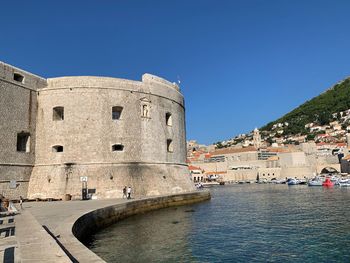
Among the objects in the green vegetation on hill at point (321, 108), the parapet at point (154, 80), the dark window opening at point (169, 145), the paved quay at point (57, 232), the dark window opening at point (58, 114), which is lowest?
the paved quay at point (57, 232)

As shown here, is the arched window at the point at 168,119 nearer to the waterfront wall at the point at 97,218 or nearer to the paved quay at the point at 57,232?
the waterfront wall at the point at 97,218

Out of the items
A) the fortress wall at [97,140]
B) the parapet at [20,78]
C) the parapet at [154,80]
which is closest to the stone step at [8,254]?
the fortress wall at [97,140]

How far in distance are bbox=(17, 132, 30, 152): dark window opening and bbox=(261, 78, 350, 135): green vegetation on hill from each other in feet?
436

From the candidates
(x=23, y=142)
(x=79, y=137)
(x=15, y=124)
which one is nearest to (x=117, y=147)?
(x=79, y=137)

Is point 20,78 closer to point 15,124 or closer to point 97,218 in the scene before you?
point 15,124

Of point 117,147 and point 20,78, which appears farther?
point 117,147

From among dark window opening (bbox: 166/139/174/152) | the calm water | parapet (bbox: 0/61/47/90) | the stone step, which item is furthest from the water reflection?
parapet (bbox: 0/61/47/90)

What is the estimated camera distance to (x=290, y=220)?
538 inches

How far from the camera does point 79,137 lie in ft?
60.2

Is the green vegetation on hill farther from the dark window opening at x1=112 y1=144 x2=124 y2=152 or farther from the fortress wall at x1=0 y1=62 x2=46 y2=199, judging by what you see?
the fortress wall at x1=0 y1=62 x2=46 y2=199

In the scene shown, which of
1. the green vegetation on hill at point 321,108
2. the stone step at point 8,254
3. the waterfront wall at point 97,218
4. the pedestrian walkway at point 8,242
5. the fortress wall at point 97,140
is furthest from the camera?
the green vegetation on hill at point 321,108

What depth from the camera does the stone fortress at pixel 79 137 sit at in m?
17.1

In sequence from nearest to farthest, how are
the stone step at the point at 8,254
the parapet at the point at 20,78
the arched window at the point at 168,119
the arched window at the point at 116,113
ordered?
1. the stone step at the point at 8,254
2. the parapet at the point at 20,78
3. the arched window at the point at 116,113
4. the arched window at the point at 168,119

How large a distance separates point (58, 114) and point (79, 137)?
2184mm
